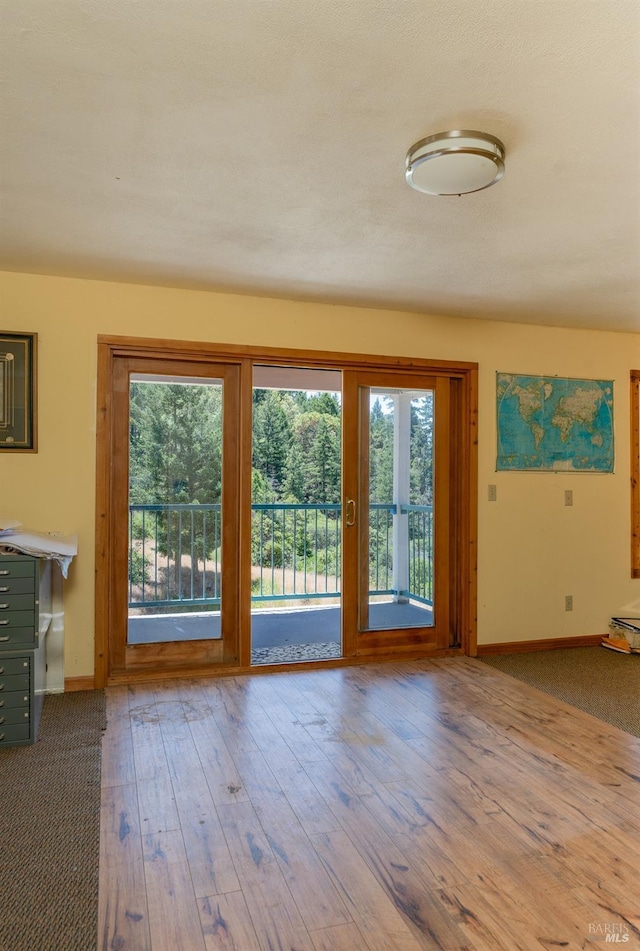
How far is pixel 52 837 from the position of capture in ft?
7.09

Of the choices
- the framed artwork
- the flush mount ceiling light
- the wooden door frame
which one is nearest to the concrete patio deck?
the wooden door frame

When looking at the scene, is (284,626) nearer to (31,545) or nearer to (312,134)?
(31,545)

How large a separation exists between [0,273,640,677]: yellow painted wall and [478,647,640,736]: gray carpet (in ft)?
0.77

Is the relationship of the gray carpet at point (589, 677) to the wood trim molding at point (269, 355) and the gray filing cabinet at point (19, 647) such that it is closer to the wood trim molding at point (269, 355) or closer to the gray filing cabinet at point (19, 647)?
the wood trim molding at point (269, 355)

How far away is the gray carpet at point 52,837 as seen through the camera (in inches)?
68.1

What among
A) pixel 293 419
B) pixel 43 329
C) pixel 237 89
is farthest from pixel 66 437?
pixel 293 419

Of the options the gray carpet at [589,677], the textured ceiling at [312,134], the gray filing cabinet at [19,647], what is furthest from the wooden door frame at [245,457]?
the gray filing cabinet at [19,647]

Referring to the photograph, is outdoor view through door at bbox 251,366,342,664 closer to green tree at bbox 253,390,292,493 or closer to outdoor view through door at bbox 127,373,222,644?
green tree at bbox 253,390,292,493

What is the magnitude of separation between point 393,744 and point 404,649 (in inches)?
59.3

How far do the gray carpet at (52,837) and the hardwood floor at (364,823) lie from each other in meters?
0.07

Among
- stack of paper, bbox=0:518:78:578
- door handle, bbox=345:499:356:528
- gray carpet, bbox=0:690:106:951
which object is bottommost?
gray carpet, bbox=0:690:106:951

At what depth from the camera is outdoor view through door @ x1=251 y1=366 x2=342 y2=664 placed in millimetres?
5179

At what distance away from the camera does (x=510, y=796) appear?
8.00 ft

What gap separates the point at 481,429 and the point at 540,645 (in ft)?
5.60
